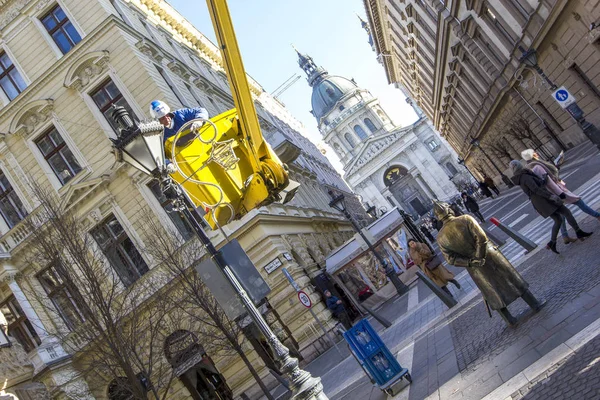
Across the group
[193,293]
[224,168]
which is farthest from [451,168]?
[224,168]

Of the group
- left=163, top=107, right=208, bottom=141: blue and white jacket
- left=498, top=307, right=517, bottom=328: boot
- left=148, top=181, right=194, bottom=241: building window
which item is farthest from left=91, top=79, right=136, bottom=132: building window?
left=498, top=307, right=517, bottom=328: boot

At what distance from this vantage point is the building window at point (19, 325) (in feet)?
68.6

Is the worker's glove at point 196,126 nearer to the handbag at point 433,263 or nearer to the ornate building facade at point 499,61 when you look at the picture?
the handbag at point 433,263

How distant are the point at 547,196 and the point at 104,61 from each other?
58.1 feet

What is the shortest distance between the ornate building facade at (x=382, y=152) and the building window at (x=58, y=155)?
240 ft

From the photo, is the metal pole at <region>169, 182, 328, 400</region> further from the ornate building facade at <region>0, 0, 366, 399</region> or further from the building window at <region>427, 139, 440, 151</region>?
the building window at <region>427, 139, 440, 151</region>

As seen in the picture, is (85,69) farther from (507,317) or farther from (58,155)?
(507,317)

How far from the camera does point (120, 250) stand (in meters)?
21.0

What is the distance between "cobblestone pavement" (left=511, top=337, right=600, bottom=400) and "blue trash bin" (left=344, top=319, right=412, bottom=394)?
280 cm

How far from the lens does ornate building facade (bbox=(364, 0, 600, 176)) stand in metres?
21.8

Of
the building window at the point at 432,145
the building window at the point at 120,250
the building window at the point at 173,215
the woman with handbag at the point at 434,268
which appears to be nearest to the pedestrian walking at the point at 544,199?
the woman with handbag at the point at 434,268

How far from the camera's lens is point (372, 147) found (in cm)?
Answer: 10456

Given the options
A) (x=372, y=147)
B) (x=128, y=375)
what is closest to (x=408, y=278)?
(x=128, y=375)

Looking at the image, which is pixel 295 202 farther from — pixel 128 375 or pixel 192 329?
pixel 128 375
